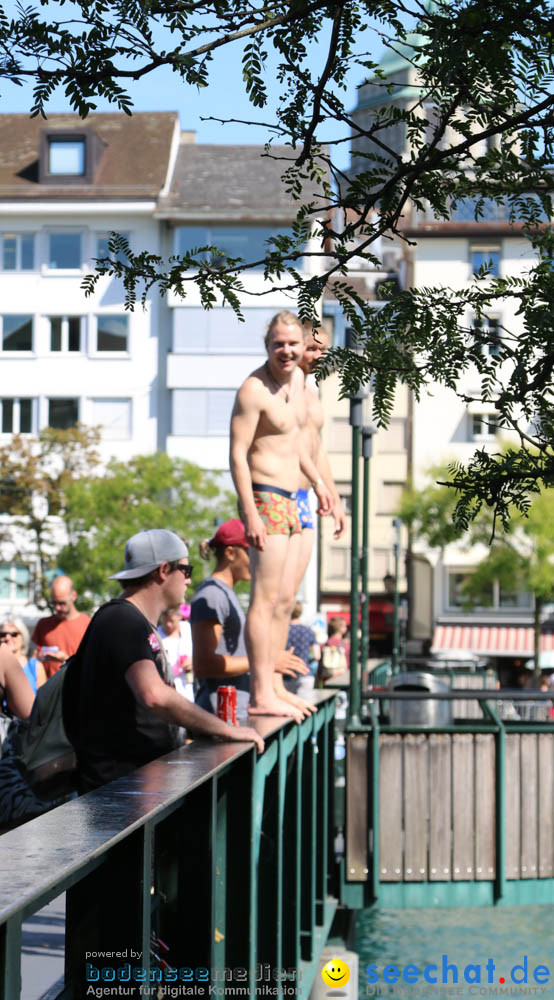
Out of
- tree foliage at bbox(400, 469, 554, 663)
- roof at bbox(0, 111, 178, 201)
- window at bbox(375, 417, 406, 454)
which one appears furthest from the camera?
window at bbox(375, 417, 406, 454)

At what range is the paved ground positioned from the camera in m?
3.70

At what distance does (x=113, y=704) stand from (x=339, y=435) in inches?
2629

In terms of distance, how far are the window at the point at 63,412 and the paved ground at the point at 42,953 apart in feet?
180

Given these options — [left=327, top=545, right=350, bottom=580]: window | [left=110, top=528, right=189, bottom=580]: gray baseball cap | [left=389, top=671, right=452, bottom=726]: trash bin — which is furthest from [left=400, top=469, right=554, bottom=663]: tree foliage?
[left=110, top=528, right=189, bottom=580]: gray baseball cap

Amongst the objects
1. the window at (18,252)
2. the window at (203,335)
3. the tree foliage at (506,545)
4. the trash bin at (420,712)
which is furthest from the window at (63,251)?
the trash bin at (420,712)

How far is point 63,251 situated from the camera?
6178 cm

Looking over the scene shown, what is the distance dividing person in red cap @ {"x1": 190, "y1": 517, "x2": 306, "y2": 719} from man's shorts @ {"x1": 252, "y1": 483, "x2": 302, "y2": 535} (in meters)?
0.26

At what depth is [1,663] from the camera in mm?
7945

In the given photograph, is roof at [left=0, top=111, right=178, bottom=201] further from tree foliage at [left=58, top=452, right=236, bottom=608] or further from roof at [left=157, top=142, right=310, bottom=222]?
tree foliage at [left=58, top=452, right=236, bottom=608]

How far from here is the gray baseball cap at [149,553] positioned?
5.83 metres

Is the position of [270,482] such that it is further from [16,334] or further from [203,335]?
[16,334]

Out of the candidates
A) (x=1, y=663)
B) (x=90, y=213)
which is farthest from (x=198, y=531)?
(x=1, y=663)

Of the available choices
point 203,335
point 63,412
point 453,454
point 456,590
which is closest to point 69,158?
point 203,335

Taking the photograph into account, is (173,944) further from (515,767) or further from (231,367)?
(231,367)
